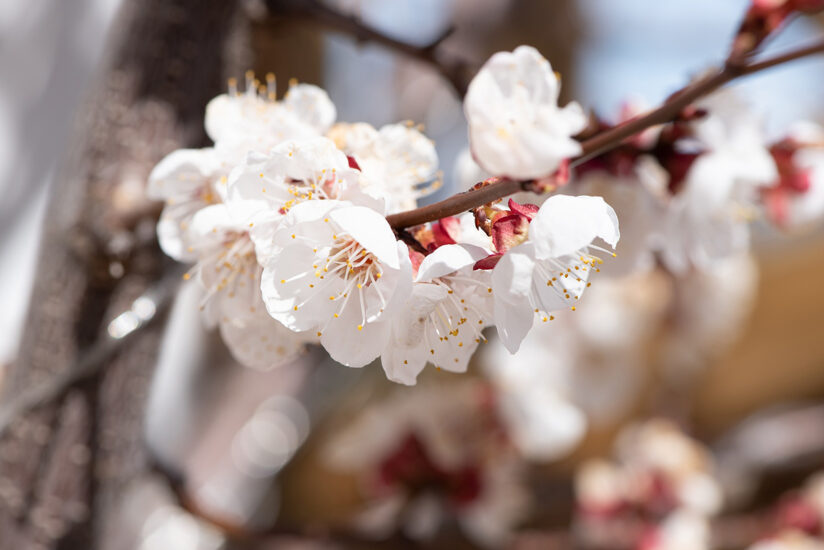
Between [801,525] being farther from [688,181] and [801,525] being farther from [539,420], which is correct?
[688,181]

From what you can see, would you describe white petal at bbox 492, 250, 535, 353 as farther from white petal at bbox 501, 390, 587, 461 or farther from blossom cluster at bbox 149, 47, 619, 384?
white petal at bbox 501, 390, 587, 461

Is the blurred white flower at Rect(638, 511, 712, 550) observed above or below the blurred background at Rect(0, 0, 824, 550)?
below

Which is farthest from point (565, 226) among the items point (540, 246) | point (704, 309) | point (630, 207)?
point (704, 309)

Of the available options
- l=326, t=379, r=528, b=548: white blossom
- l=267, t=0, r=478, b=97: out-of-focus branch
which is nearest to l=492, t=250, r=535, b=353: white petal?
l=267, t=0, r=478, b=97: out-of-focus branch

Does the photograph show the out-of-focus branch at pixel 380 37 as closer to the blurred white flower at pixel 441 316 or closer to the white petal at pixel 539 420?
the blurred white flower at pixel 441 316

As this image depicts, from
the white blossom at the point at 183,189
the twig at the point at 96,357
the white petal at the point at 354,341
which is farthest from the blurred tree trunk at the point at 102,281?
the white petal at the point at 354,341

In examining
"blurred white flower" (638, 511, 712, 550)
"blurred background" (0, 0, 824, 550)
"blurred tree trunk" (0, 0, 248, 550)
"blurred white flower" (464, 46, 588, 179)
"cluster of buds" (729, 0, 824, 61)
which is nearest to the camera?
"blurred white flower" (464, 46, 588, 179)

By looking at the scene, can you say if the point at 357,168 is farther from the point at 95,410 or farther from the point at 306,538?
the point at 306,538
